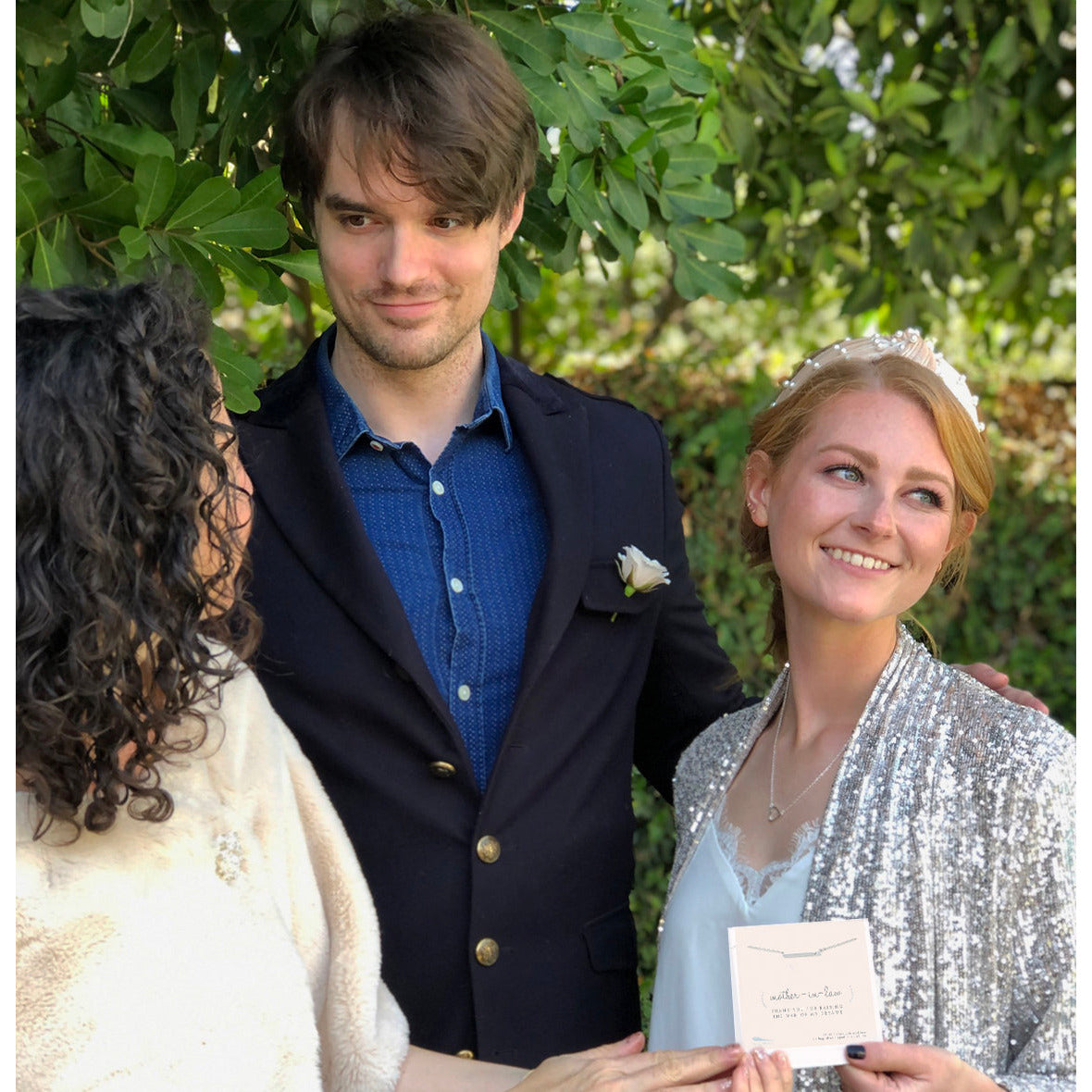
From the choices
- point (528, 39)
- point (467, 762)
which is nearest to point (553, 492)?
point (467, 762)

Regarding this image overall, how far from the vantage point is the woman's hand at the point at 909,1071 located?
5.41 feet

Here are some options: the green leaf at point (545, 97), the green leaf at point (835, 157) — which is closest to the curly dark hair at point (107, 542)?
the green leaf at point (545, 97)

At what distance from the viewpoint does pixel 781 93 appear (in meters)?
4.20

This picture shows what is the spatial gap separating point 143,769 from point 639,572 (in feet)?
3.29

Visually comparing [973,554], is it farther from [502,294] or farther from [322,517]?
[322,517]

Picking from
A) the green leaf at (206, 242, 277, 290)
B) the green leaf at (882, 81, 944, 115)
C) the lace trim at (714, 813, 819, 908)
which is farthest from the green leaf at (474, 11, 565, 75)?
the green leaf at (882, 81, 944, 115)

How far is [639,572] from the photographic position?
2369 mm

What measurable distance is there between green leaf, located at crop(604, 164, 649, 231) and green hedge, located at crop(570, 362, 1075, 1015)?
1.66m

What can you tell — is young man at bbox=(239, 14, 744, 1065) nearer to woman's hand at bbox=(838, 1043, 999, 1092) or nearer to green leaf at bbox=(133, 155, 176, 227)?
green leaf at bbox=(133, 155, 176, 227)

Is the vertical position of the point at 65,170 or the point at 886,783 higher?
the point at 65,170

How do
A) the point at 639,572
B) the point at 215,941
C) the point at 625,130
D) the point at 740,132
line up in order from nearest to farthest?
the point at 215,941 → the point at 639,572 → the point at 625,130 → the point at 740,132

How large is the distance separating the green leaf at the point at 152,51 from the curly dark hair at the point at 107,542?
0.83m

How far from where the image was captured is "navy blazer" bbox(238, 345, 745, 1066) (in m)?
2.19

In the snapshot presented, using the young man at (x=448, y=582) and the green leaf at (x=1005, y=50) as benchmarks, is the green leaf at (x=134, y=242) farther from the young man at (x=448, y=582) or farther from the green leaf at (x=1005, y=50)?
the green leaf at (x=1005, y=50)
